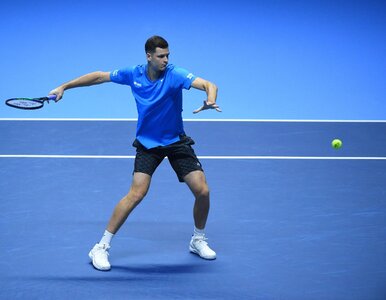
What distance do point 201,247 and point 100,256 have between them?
86cm

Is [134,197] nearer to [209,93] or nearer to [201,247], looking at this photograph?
[201,247]

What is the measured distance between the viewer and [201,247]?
754cm

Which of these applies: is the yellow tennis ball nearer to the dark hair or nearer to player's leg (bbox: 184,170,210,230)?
player's leg (bbox: 184,170,210,230)

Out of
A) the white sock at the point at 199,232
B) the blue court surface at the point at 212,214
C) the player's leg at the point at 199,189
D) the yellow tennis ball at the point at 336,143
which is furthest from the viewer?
the yellow tennis ball at the point at 336,143

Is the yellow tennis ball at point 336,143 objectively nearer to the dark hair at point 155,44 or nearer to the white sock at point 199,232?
the white sock at point 199,232

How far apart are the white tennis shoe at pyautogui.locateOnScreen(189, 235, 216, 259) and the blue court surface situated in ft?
0.21

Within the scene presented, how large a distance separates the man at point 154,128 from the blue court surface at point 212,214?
0.39 m

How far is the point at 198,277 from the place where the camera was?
7.07 meters

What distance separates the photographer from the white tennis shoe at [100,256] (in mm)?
7164

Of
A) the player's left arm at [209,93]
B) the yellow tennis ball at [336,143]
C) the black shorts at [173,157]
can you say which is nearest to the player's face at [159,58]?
the player's left arm at [209,93]

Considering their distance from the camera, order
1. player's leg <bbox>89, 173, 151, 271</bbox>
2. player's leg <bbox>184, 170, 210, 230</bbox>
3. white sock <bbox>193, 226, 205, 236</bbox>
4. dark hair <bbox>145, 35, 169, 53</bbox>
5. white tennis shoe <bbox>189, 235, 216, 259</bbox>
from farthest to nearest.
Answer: white sock <bbox>193, 226, 205, 236</bbox>, white tennis shoe <bbox>189, 235, 216, 259</bbox>, player's leg <bbox>184, 170, 210, 230</bbox>, player's leg <bbox>89, 173, 151, 271</bbox>, dark hair <bbox>145, 35, 169, 53</bbox>

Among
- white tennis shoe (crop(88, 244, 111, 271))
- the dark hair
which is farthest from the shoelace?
the dark hair

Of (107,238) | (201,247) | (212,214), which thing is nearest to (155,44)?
(107,238)

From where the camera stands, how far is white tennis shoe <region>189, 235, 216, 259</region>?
7473 mm
